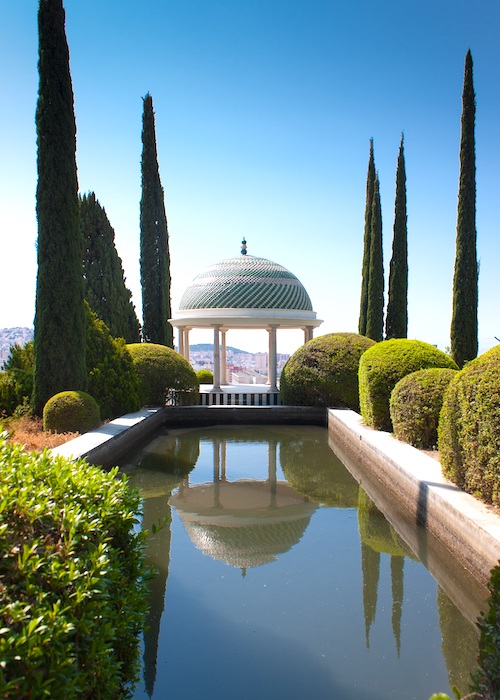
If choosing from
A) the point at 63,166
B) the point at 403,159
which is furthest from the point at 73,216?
the point at 403,159

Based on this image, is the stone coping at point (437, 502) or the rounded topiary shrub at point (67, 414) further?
the rounded topiary shrub at point (67, 414)

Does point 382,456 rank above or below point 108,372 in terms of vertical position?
below

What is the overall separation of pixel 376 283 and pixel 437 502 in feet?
57.2

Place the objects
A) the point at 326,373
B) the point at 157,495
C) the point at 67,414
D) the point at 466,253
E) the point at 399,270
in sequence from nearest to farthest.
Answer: the point at 157,495, the point at 67,414, the point at 326,373, the point at 466,253, the point at 399,270

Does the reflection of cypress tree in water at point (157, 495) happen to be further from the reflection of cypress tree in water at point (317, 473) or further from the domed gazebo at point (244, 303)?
the domed gazebo at point (244, 303)

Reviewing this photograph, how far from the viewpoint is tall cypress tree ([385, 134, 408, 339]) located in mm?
21656

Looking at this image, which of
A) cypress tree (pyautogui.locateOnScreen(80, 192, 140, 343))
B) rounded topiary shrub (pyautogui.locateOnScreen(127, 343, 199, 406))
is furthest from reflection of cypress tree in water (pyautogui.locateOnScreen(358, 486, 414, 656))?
cypress tree (pyautogui.locateOnScreen(80, 192, 140, 343))

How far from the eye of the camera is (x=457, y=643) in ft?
13.3

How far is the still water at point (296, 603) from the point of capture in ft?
11.8

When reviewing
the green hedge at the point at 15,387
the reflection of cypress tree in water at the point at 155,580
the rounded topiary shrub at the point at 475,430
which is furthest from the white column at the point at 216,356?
the rounded topiary shrub at the point at 475,430

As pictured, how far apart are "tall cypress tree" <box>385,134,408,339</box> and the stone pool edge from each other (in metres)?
6.52

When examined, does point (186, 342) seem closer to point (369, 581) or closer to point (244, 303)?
point (244, 303)

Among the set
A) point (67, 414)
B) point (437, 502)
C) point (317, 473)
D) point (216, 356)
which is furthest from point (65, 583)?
point (216, 356)

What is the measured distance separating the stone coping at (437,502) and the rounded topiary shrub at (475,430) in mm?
166
